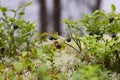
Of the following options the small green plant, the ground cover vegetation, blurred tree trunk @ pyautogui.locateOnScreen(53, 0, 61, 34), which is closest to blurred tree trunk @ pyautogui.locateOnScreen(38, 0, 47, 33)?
blurred tree trunk @ pyautogui.locateOnScreen(53, 0, 61, 34)

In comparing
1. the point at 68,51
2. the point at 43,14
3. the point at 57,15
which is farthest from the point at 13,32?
the point at 57,15

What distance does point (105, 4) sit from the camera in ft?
23.0

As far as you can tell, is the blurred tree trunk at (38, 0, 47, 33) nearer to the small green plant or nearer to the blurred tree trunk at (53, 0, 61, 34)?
the blurred tree trunk at (53, 0, 61, 34)

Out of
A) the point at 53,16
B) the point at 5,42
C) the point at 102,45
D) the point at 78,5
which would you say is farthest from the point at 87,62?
the point at 78,5

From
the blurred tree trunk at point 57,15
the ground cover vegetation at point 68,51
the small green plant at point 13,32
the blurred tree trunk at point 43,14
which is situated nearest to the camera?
the ground cover vegetation at point 68,51

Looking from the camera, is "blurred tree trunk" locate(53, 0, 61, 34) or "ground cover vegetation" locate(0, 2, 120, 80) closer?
"ground cover vegetation" locate(0, 2, 120, 80)

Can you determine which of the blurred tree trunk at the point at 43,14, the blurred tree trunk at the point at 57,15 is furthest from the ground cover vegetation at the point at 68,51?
the blurred tree trunk at the point at 57,15

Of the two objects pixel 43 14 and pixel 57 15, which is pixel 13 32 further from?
pixel 57 15

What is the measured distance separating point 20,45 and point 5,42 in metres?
0.18

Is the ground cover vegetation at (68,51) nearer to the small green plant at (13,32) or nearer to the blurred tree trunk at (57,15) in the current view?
the small green plant at (13,32)

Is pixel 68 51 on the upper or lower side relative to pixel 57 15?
lower

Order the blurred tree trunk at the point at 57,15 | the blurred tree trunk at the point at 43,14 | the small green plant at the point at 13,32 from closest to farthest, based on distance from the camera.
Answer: the small green plant at the point at 13,32 < the blurred tree trunk at the point at 43,14 < the blurred tree trunk at the point at 57,15

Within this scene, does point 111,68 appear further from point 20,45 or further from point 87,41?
point 20,45

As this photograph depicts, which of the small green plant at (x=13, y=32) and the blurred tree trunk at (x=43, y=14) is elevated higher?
the blurred tree trunk at (x=43, y=14)
